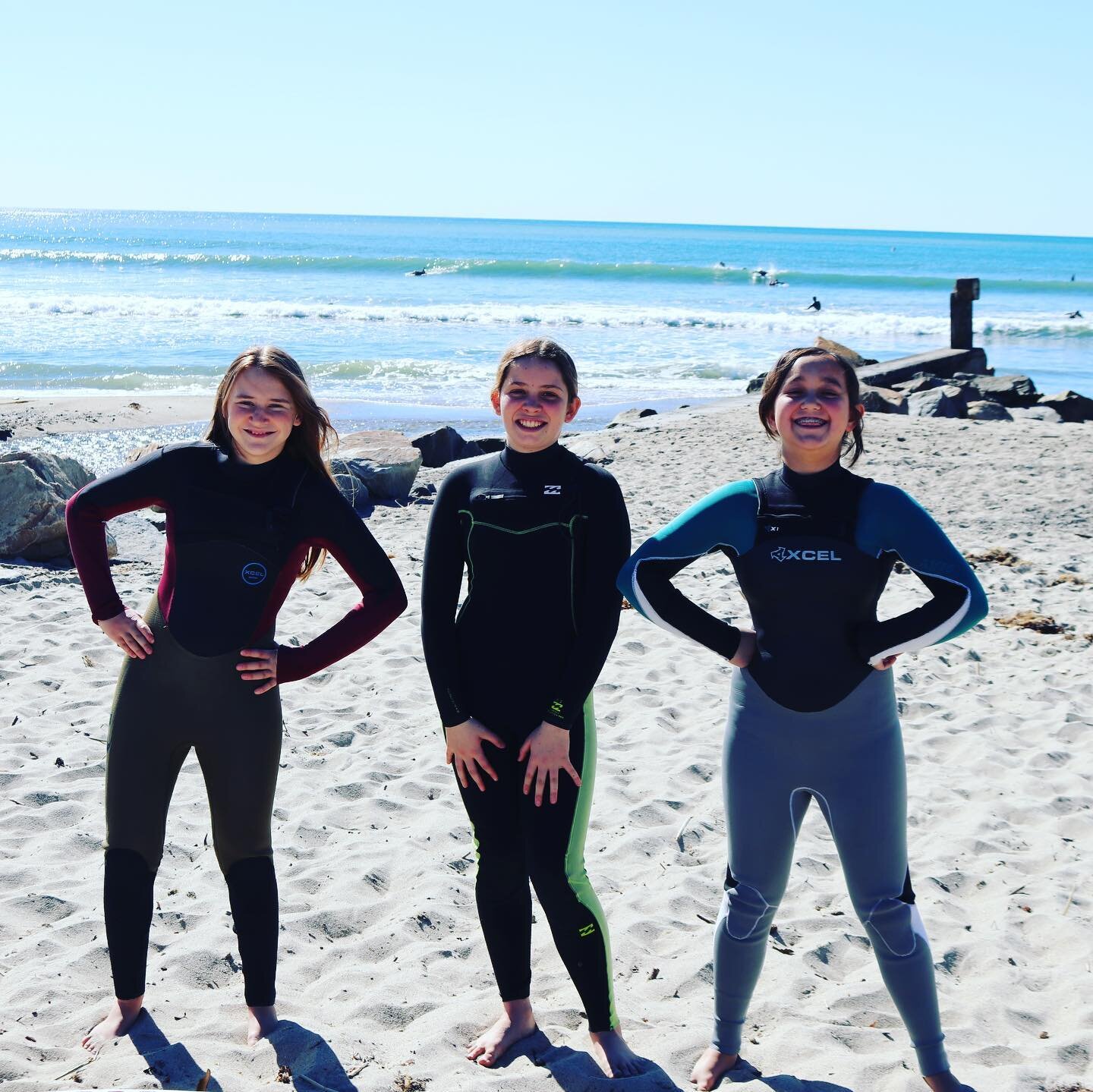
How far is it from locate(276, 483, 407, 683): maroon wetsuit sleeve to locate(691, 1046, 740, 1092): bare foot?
1.42 meters

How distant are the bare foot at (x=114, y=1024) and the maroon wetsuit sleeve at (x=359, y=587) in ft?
3.24

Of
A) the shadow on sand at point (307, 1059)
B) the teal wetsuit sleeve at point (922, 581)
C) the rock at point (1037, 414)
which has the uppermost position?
the teal wetsuit sleeve at point (922, 581)

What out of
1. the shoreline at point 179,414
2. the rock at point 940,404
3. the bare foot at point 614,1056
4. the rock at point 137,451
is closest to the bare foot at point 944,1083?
the bare foot at point 614,1056

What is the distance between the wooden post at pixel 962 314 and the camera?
1916 centimetres

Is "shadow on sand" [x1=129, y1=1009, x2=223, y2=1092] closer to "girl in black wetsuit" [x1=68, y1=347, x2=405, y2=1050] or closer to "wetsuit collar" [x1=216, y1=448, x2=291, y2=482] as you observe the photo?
"girl in black wetsuit" [x1=68, y1=347, x2=405, y2=1050]

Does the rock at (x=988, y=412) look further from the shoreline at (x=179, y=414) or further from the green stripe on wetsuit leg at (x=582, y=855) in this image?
the green stripe on wetsuit leg at (x=582, y=855)

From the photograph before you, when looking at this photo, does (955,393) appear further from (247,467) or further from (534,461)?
(247,467)

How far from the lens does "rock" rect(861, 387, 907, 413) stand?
1425 centimetres

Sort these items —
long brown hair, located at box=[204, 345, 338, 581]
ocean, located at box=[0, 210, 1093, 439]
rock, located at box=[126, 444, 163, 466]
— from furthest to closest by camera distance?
1. ocean, located at box=[0, 210, 1093, 439]
2. rock, located at box=[126, 444, 163, 466]
3. long brown hair, located at box=[204, 345, 338, 581]

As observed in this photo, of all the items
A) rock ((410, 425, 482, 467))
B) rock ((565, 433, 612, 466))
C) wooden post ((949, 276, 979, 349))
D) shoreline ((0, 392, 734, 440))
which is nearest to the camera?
rock ((565, 433, 612, 466))

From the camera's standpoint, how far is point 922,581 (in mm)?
2729

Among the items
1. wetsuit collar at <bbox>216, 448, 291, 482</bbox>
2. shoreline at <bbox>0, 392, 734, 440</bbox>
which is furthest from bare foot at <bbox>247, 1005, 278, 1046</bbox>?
shoreline at <bbox>0, 392, 734, 440</bbox>

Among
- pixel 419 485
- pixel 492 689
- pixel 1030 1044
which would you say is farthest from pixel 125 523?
pixel 1030 1044

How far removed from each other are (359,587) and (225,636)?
0.37 meters
